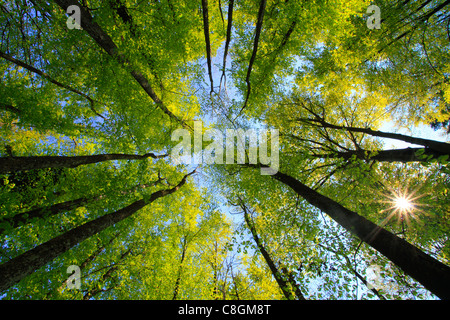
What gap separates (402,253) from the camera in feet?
9.55

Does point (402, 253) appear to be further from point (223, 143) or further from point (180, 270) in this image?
point (180, 270)

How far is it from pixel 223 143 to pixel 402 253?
24.6 ft

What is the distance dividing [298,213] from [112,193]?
6792 mm

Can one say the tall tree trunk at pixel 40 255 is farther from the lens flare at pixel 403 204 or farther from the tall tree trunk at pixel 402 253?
the lens flare at pixel 403 204

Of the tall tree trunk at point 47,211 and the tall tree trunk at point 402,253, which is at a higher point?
the tall tree trunk at point 47,211

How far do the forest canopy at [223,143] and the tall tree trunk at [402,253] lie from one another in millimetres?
21

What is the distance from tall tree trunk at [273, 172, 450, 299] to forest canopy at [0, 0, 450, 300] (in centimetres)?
2

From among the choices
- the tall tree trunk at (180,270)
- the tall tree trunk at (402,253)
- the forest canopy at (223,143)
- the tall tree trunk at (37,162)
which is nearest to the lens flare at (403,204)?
the forest canopy at (223,143)

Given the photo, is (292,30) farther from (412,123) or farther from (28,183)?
(28,183)

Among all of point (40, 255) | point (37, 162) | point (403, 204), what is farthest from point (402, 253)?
point (37, 162)

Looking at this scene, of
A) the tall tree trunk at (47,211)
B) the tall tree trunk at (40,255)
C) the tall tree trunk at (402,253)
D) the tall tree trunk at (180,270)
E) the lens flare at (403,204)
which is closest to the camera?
the tall tree trunk at (402,253)

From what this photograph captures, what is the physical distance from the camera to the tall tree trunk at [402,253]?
8.10 ft

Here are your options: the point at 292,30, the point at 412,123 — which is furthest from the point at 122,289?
the point at 412,123

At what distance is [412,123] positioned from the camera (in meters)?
8.31
